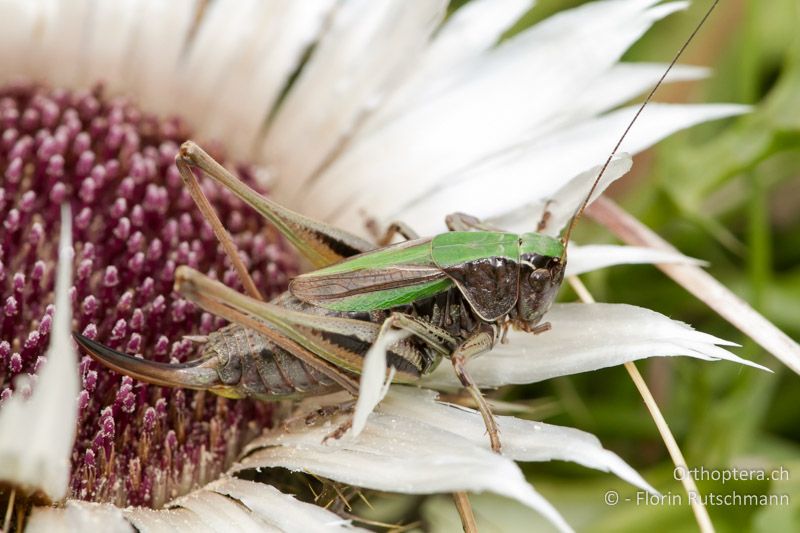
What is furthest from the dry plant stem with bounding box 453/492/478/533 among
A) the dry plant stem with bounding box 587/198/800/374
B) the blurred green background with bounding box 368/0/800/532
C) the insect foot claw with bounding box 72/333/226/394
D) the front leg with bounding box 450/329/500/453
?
the dry plant stem with bounding box 587/198/800/374

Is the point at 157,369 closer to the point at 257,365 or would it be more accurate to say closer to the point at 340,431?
the point at 257,365

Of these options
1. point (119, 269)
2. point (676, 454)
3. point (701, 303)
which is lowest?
point (676, 454)

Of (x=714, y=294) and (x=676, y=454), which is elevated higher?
(x=714, y=294)

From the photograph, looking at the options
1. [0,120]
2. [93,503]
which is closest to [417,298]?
[93,503]

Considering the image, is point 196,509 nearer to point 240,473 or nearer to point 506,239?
point 240,473

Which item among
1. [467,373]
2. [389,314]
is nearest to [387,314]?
[389,314]

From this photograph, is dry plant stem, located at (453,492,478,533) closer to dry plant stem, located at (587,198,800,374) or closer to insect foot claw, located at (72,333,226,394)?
insect foot claw, located at (72,333,226,394)

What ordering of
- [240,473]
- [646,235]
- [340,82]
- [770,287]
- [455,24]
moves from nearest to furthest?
[240,473] < [646,235] < [455,24] < [340,82] < [770,287]

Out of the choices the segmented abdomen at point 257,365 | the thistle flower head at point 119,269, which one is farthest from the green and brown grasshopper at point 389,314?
the thistle flower head at point 119,269
